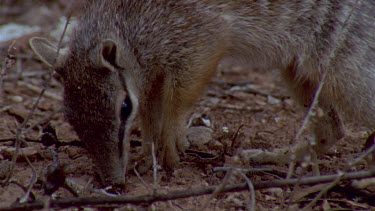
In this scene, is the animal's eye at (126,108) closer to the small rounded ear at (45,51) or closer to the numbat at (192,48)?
the numbat at (192,48)

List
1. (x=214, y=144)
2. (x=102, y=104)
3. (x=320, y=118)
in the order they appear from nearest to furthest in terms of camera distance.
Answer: (x=102, y=104) < (x=214, y=144) < (x=320, y=118)

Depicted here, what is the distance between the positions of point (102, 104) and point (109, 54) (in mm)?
379

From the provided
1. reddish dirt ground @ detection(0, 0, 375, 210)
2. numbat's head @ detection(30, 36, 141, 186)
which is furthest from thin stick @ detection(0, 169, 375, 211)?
numbat's head @ detection(30, 36, 141, 186)

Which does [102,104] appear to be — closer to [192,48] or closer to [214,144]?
[192,48]

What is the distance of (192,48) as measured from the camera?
3.32m

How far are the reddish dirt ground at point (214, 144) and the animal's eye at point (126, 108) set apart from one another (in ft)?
1.70

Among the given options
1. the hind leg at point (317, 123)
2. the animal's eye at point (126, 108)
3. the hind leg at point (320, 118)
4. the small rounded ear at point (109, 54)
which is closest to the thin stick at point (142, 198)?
the animal's eye at point (126, 108)

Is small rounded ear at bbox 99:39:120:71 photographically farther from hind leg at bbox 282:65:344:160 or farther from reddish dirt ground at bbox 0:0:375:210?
hind leg at bbox 282:65:344:160

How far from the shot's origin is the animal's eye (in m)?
2.88

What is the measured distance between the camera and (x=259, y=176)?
332 cm

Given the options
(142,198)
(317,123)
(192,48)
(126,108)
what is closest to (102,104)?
(126,108)

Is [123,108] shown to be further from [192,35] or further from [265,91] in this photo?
[265,91]

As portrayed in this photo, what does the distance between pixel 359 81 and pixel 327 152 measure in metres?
0.91

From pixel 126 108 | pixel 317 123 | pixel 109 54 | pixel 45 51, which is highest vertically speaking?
pixel 109 54
